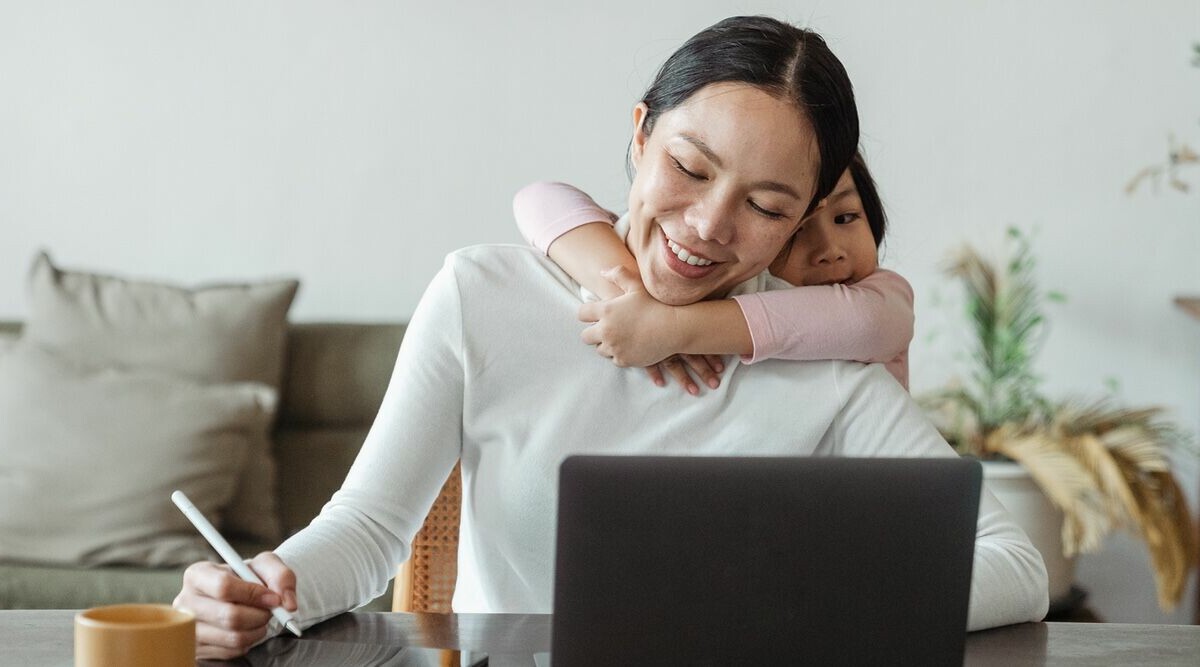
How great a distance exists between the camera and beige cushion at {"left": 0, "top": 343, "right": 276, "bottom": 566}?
2.28 metres

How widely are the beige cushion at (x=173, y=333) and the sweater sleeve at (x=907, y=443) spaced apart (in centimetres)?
146

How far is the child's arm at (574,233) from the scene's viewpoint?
1.27m

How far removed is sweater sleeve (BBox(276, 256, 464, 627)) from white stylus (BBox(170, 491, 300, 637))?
90 millimetres

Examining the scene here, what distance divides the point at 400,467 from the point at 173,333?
53.9 inches

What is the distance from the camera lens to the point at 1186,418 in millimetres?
2844

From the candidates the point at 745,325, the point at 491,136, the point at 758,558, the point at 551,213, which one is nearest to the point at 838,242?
the point at 745,325

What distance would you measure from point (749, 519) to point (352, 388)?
6.20 ft

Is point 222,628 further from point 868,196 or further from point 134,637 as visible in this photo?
point 868,196

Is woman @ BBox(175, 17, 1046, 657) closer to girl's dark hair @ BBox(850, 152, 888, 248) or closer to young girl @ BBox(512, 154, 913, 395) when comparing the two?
young girl @ BBox(512, 154, 913, 395)

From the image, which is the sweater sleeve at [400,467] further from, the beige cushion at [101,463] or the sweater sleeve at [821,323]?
the beige cushion at [101,463]

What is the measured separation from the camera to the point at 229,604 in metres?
0.94

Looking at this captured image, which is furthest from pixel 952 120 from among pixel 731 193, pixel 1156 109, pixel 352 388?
pixel 731 193

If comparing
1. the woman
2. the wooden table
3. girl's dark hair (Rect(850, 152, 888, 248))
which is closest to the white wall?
girl's dark hair (Rect(850, 152, 888, 248))

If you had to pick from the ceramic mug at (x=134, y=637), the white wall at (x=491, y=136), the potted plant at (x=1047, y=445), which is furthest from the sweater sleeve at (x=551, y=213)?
the potted plant at (x=1047, y=445)
